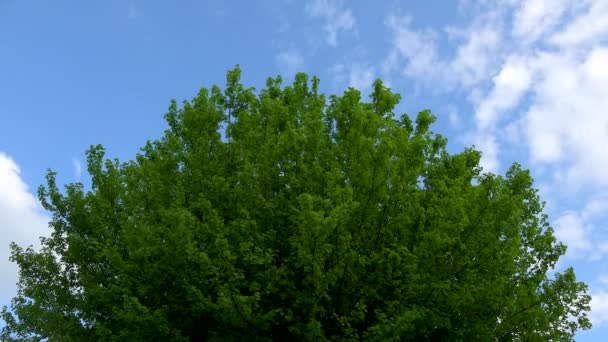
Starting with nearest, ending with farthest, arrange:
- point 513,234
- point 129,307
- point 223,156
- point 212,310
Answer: point 212,310 < point 129,307 < point 513,234 < point 223,156

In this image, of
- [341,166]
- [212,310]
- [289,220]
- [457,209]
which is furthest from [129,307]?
[457,209]

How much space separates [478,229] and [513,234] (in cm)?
130

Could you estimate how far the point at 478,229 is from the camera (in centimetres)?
1038

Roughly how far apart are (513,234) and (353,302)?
3708 millimetres

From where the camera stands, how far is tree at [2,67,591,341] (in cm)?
965

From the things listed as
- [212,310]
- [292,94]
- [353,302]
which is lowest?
[212,310]

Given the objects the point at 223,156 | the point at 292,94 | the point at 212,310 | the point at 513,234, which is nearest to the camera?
the point at 212,310

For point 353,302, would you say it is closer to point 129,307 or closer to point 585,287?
point 129,307

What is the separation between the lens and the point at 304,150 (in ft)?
36.9

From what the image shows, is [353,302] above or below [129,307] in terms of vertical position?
above

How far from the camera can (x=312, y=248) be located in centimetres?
926

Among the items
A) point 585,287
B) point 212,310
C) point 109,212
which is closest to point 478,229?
point 585,287

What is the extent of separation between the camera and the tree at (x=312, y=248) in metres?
9.65

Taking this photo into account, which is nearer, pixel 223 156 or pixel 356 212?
pixel 356 212
